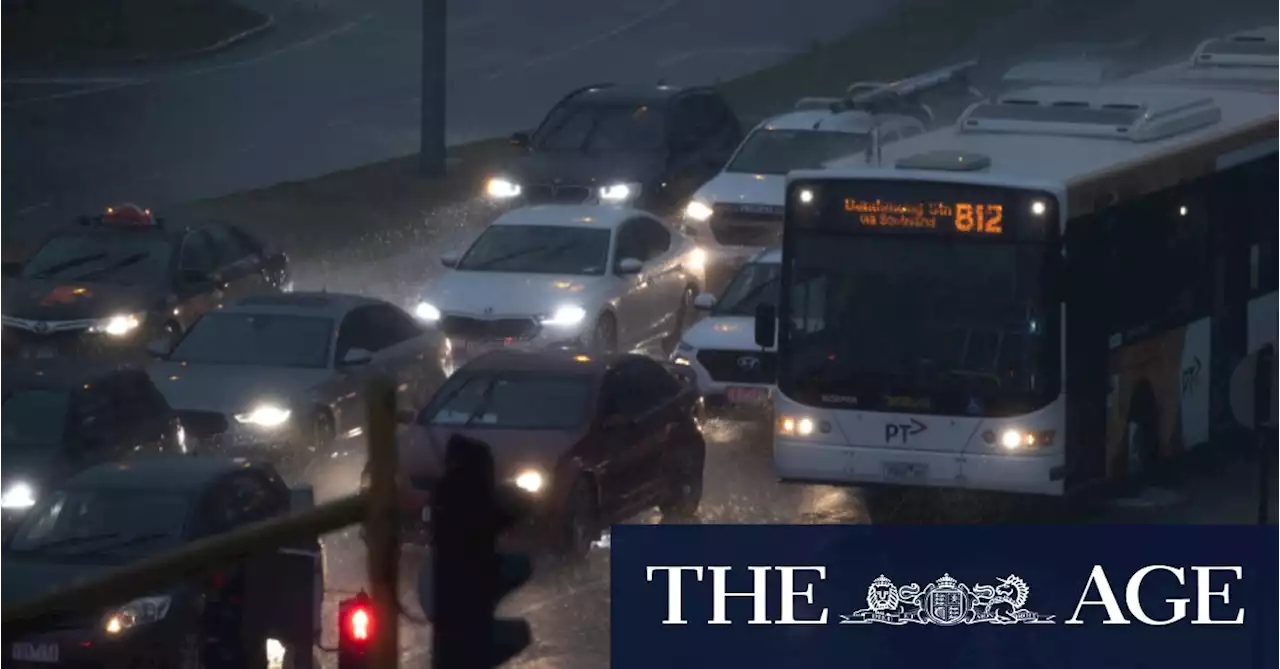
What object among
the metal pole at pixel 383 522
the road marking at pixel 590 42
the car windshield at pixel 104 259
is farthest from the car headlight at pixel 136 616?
the road marking at pixel 590 42

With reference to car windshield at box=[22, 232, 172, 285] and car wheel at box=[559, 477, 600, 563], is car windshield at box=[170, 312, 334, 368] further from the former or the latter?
car wheel at box=[559, 477, 600, 563]

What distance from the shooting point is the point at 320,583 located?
37.6ft

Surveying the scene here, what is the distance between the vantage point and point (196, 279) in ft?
72.4

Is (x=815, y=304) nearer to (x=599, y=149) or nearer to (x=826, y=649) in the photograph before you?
(x=826, y=649)

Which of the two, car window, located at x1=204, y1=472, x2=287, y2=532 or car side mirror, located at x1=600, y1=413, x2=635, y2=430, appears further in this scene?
car side mirror, located at x1=600, y1=413, x2=635, y2=430

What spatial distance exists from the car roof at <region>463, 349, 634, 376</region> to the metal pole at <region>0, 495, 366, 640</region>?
1221 centimetres

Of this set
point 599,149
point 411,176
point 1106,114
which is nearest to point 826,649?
point 1106,114

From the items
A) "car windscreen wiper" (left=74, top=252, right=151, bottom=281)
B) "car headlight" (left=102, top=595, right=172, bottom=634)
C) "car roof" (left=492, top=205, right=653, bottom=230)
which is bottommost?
"car headlight" (left=102, top=595, right=172, bottom=634)

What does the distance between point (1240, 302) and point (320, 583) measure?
936cm

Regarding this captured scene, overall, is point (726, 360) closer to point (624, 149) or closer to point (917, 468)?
point (917, 468)

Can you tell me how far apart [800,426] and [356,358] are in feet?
15.7

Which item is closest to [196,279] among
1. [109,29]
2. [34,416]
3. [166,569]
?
[34,416]

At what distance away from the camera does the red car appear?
15.3 m

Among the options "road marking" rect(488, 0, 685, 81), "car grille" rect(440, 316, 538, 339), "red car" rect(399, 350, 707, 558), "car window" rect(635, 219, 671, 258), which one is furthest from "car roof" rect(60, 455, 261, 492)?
"road marking" rect(488, 0, 685, 81)
